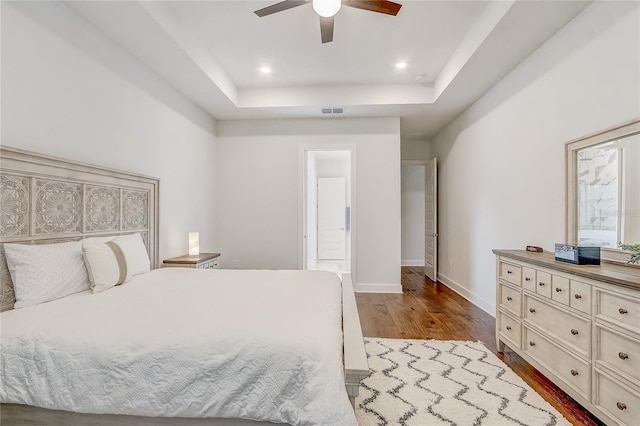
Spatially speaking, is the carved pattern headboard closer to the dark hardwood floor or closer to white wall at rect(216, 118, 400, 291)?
white wall at rect(216, 118, 400, 291)

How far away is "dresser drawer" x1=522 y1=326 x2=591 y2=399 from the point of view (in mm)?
1668

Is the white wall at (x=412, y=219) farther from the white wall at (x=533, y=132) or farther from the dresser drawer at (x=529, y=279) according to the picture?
the dresser drawer at (x=529, y=279)

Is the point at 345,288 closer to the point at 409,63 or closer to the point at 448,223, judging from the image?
the point at 409,63

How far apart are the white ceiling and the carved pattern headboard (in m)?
1.22

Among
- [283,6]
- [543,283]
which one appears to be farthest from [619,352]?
[283,6]

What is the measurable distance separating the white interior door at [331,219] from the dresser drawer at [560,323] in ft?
18.5

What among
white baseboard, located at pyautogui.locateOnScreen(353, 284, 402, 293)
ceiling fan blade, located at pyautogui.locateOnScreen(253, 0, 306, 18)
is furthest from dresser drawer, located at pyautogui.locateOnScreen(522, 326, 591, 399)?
ceiling fan blade, located at pyautogui.locateOnScreen(253, 0, 306, 18)

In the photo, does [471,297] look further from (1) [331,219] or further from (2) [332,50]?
(1) [331,219]

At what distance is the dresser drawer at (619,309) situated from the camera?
1.40 meters

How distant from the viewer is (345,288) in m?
2.39

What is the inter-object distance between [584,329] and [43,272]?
10.4ft

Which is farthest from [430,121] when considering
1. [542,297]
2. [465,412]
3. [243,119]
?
[465,412]

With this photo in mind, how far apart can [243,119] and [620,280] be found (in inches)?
182

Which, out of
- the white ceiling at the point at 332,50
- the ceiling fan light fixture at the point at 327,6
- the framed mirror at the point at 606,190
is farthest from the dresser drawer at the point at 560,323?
the ceiling fan light fixture at the point at 327,6
